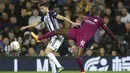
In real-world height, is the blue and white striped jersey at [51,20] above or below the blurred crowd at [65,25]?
below

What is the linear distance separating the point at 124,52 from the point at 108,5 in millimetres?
2258

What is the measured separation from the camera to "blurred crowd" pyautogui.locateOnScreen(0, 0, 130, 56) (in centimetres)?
1856

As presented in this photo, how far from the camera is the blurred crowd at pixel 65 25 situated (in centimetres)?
1856

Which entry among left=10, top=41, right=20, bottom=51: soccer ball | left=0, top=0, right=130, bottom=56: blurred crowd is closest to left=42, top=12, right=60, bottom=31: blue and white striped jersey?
left=0, top=0, right=130, bottom=56: blurred crowd

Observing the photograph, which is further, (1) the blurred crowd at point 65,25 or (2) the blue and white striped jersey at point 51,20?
(1) the blurred crowd at point 65,25

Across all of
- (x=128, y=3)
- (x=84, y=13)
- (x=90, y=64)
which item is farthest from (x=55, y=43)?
(x=128, y=3)

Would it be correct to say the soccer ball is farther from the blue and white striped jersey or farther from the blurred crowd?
the blue and white striped jersey

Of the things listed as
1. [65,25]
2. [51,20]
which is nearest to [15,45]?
[65,25]

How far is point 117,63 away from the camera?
59.2 ft

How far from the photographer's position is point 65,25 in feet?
63.6

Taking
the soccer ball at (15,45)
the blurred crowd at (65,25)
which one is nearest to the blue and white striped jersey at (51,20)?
the blurred crowd at (65,25)

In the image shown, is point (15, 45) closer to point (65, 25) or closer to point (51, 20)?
point (65, 25)

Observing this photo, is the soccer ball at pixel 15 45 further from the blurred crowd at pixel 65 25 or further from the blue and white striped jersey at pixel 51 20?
the blue and white striped jersey at pixel 51 20

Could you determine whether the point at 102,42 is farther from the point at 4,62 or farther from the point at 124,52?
the point at 4,62
